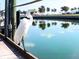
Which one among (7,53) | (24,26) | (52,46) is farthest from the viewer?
(52,46)

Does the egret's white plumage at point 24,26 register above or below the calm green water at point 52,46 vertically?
above

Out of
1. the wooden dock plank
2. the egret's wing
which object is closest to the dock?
the wooden dock plank

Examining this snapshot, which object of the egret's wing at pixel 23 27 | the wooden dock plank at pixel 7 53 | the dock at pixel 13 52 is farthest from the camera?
the wooden dock plank at pixel 7 53

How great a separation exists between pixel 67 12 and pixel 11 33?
81687 mm

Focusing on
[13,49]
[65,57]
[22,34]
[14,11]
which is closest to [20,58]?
[22,34]

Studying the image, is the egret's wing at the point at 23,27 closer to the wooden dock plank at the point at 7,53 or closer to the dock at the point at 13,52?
the dock at the point at 13,52

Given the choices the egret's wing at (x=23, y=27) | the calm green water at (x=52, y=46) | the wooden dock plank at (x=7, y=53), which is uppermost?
the egret's wing at (x=23, y=27)

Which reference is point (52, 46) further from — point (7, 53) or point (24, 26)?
point (24, 26)

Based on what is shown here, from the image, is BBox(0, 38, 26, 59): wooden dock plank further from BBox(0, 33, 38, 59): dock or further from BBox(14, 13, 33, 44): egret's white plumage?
BBox(14, 13, 33, 44): egret's white plumage

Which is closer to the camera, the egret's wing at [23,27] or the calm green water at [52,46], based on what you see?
the egret's wing at [23,27]

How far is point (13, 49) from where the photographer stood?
529cm

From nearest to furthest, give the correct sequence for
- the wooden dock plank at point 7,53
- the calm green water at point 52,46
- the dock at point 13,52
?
the dock at point 13,52 → the wooden dock plank at point 7,53 → the calm green water at point 52,46

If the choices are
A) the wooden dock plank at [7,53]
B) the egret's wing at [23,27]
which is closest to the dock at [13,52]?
the wooden dock plank at [7,53]

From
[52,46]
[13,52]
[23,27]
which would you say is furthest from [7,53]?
[52,46]
